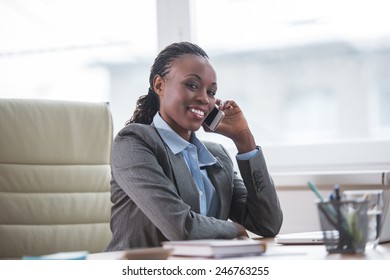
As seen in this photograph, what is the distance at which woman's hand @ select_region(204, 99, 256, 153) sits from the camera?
186 cm

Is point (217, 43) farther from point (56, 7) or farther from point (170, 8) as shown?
point (56, 7)

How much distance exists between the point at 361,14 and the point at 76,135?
1.27m

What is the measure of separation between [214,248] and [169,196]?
498 mm

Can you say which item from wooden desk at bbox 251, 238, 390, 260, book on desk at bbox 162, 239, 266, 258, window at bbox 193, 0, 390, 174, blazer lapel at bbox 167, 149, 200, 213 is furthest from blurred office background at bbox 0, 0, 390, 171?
book on desk at bbox 162, 239, 266, 258

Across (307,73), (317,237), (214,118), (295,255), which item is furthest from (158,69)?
(307,73)

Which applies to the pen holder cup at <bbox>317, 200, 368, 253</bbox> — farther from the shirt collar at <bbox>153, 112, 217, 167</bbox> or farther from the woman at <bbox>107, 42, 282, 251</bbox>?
the shirt collar at <bbox>153, 112, 217, 167</bbox>

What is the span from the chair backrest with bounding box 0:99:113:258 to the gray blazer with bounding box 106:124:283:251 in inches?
15.4

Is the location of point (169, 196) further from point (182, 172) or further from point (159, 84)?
point (159, 84)

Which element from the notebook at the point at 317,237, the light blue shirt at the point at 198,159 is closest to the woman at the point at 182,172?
the light blue shirt at the point at 198,159

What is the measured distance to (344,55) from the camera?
259 cm

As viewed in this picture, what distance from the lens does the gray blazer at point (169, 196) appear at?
1541 millimetres

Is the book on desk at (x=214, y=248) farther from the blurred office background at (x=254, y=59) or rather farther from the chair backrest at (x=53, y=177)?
the blurred office background at (x=254, y=59)

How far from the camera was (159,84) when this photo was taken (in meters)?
1.86
